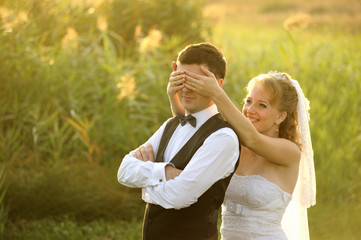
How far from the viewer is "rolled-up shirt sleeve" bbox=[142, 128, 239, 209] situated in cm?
276

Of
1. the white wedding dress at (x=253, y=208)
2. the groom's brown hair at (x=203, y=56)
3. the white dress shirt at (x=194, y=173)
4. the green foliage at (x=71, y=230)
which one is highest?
the groom's brown hair at (x=203, y=56)

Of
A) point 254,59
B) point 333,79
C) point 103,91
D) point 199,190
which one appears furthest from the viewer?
point 254,59

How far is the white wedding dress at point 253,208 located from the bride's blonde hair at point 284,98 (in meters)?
0.38

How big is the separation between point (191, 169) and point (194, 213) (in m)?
0.29

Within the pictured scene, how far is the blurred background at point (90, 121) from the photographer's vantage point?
5.54 m

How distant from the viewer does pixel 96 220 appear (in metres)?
5.56

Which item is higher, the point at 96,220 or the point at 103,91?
the point at 103,91

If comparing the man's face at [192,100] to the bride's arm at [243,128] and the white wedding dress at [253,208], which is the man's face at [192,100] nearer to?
the bride's arm at [243,128]

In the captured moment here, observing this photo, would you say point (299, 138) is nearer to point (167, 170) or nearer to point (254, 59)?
point (167, 170)

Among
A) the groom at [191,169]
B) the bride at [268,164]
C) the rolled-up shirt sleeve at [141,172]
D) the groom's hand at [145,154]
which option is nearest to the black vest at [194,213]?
the groom at [191,169]

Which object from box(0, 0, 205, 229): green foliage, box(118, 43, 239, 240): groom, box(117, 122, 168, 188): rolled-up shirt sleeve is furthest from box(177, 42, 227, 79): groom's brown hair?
box(0, 0, 205, 229): green foliage

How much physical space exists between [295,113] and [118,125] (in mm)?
2901

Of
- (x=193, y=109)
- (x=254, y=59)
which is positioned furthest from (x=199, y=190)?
(x=254, y=59)

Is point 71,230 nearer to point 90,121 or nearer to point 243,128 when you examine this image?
point 90,121
